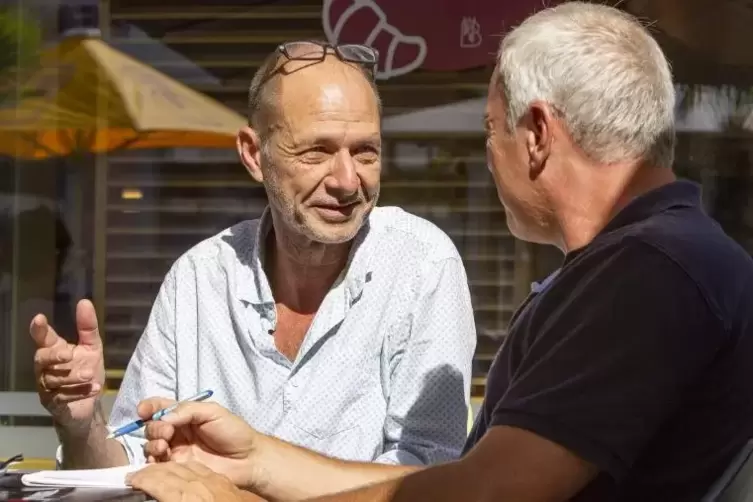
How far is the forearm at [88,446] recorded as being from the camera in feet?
7.38

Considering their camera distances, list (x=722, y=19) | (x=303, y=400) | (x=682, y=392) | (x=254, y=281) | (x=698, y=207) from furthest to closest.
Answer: (x=722, y=19) < (x=254, y=281) < (x=303, y=400) < (x=698, y=207) < (x=682, y=392)

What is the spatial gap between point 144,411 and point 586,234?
2.90 ft

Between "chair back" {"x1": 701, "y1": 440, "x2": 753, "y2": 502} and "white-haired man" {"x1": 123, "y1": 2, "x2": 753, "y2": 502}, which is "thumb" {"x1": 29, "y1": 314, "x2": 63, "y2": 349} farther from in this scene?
"chair back" {"x1": 701, "y1": 440, "x2": 753, "y2": 502}

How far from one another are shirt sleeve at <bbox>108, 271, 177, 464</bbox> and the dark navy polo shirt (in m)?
1.07

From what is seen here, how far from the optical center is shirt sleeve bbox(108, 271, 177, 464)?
2.50m

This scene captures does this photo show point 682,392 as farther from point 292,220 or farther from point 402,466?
point 292,220

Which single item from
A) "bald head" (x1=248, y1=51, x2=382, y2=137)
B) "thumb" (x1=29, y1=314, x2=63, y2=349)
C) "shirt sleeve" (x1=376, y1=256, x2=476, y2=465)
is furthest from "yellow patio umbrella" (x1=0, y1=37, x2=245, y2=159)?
"thumb" (x1=29, y1=314, x2=63, y2=349)

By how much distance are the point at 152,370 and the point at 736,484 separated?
4.41 ft

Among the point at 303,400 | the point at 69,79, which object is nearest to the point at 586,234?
the point at 303,400

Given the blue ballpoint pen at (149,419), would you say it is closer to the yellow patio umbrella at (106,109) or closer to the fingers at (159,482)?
the fingers at (159,482)

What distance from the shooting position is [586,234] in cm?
179

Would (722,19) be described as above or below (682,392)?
above

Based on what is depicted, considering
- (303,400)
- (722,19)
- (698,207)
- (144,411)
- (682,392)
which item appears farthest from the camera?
(722,19)

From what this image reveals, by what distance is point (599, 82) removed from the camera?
Answer: 1.73m
